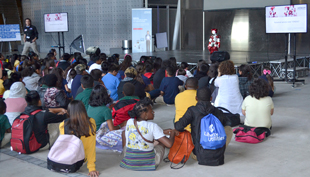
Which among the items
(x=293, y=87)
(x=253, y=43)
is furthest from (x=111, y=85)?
(x=253, y=43)

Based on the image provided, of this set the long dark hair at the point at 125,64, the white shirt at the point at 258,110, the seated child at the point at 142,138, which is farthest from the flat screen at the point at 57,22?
the seated child at the point at 142,138

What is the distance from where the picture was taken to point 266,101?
16.8 feet

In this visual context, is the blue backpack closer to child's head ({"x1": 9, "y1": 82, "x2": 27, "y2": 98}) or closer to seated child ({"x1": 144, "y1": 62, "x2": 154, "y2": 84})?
child's head ({"x1": 9, "y1": 82, "x2": 27, "y2": 98})

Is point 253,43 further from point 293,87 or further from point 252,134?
point 252,134

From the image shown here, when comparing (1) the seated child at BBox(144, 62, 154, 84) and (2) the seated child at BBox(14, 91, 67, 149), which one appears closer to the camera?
(2) the seated child at BBox(14, 91, 67, 149)

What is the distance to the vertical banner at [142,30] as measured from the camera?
16047 millimetres

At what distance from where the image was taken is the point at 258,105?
202 inches

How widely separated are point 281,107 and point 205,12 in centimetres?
1269

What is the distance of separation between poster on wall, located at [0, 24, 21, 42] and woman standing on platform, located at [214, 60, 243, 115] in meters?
12.2

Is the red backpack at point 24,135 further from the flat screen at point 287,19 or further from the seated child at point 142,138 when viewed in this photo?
the flat screen at point 287,19

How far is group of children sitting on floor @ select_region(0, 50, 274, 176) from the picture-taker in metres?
3.92

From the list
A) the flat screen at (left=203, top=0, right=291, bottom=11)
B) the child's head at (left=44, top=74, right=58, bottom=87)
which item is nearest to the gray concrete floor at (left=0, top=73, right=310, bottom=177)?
the child's head at (left=44, top=74, right=58, bottom=87)

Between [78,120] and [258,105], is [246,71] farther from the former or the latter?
[78,120]

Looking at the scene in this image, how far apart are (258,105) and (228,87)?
849 millimetres
